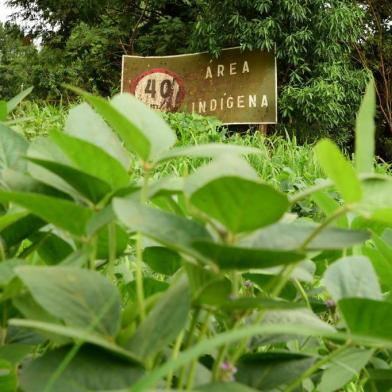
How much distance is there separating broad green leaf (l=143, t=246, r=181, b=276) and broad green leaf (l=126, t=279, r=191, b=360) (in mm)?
135

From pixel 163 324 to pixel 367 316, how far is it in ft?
0.26

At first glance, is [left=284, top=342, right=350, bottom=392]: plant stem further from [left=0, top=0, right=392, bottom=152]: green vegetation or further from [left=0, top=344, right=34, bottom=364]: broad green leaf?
[left=0, top=0, right=392, bottom=152]: green vegetation

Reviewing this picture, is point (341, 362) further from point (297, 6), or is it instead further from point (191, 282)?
point (297, 6)

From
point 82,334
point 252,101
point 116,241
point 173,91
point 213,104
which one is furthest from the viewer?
point 173,91

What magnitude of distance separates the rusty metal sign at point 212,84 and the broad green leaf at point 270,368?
217 inches

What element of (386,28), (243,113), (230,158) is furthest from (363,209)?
(386,28)

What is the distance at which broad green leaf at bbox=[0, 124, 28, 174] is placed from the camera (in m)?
0.31

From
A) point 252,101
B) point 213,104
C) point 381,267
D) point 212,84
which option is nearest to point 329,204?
point 381,267

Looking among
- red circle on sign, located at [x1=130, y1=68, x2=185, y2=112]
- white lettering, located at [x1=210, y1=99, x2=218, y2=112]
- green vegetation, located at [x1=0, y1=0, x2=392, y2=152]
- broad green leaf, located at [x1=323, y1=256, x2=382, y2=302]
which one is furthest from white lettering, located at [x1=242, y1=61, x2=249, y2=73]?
broad green leaf, located at [x1=323, y1=256, x2=382, y2=302]

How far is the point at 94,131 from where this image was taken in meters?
0.29

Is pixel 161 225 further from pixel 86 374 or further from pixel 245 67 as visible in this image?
pixel 245 67

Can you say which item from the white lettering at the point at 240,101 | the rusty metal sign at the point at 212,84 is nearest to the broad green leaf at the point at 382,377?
the rusty metal sign at the point at 212,84

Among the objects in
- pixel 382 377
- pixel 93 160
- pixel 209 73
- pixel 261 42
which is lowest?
pixel 382 377

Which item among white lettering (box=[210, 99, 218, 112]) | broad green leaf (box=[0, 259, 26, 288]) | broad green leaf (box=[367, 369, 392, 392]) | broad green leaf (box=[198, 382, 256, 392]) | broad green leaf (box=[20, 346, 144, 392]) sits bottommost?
broad green leaf (box=[367, 369, 392, 392])
